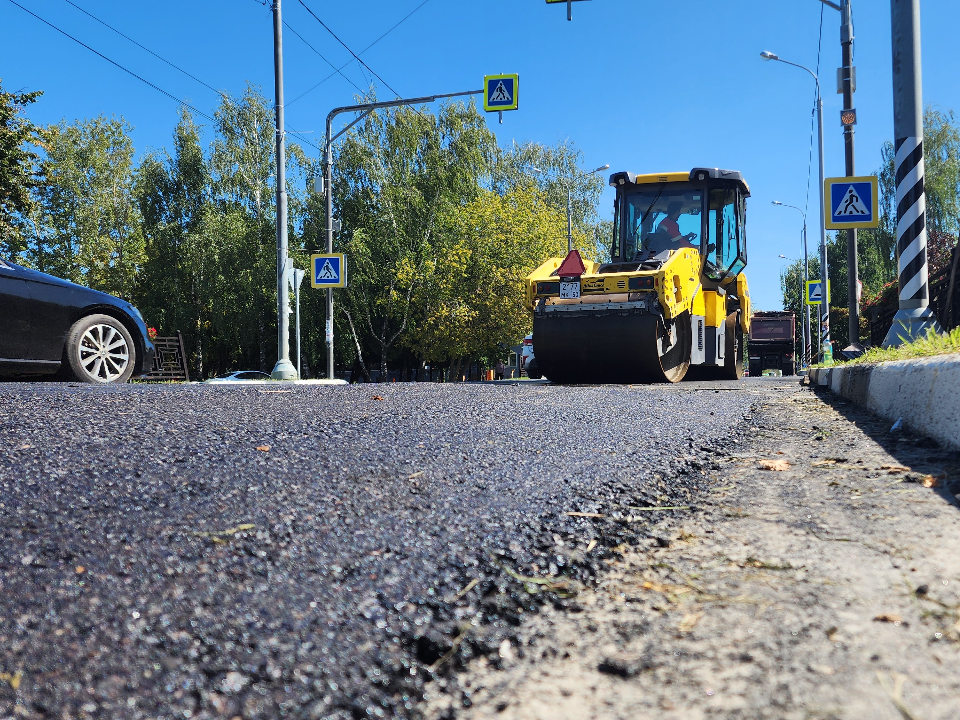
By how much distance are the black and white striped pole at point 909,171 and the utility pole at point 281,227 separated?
10271mm

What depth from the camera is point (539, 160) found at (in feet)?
145

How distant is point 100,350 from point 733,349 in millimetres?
10220

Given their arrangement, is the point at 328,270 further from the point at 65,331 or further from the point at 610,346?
the point at 65,331

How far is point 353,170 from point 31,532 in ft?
98.3

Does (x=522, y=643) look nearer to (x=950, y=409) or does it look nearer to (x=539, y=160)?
(x=950, y=409)

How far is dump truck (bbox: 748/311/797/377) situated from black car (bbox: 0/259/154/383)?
93.7 feet

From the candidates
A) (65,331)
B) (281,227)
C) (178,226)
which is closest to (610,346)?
(65,331)

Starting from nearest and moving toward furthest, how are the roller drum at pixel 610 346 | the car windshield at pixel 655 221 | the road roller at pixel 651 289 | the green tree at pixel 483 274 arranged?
1. the roller drum at pixel 610 346
2. the road roller at pixel 651 289
3. the car windshield at pixel 655 221
4. the green tree at pixel 483 274

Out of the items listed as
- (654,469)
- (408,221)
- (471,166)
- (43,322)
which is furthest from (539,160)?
(654,469)

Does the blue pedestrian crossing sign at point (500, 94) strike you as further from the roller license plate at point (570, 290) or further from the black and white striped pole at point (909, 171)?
the black and white striped pole at point (909, 171)

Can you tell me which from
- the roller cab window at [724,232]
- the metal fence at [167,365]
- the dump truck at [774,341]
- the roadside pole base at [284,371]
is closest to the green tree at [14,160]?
the metal fence at [167,365]

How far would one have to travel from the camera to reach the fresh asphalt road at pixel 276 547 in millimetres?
1316

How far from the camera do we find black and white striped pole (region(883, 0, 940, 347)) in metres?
8.34

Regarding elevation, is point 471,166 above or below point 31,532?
above
